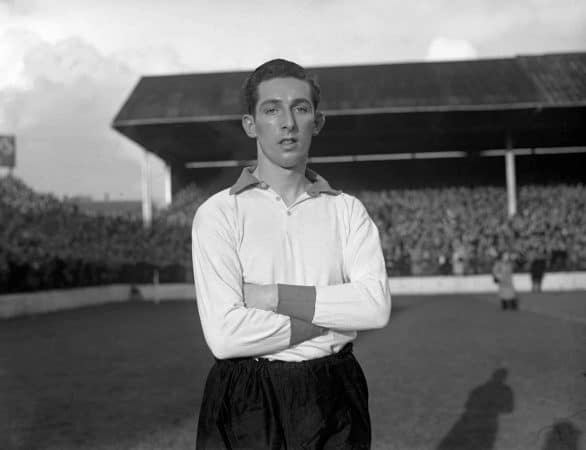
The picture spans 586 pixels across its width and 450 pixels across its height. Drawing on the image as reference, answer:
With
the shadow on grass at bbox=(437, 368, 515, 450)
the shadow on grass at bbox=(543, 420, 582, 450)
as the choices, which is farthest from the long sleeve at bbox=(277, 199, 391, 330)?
the shadow on grass at bbox=(437, 368, 515, 450)

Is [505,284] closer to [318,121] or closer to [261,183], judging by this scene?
[318,121]

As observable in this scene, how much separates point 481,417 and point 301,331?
4.93m

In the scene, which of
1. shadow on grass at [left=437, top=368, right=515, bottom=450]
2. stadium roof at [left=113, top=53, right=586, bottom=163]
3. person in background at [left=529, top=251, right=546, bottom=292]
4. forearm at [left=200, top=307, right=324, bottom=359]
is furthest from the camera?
stadium roof at [left=113, top=53, right=586, bottom=163]

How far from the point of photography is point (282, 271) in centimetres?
236

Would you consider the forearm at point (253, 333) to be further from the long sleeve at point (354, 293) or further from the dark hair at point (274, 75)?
the dark hair at point (274, 75)

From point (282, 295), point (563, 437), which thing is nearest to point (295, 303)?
point (282, 295)

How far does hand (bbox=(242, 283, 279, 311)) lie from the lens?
229cm

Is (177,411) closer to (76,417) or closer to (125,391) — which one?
(76,417)

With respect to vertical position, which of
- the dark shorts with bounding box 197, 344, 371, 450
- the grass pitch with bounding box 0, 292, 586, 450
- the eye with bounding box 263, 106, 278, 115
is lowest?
the grass pitch with bounding box 0, 292, 586, 450

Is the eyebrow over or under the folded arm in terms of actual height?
over

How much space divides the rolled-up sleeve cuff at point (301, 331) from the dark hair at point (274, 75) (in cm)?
65

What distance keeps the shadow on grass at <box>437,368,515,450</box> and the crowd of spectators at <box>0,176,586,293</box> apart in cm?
1750

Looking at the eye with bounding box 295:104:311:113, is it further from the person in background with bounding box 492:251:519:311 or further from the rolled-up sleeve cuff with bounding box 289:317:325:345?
the person in background with bounding box 492:251:519:311

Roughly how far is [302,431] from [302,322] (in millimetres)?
303
